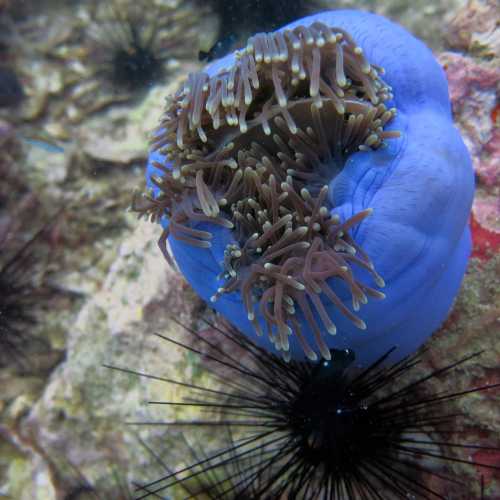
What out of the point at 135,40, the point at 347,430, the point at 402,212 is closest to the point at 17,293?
the point at 135,40

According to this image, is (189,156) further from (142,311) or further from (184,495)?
(184,495)

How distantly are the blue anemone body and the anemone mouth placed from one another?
88 millimetres

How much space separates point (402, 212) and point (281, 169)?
→ 593 mm

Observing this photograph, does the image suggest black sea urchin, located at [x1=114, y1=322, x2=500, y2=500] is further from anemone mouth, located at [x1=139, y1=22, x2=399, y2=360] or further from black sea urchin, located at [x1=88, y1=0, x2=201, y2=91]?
black sea urchin, located at [x1=88, y1=0, x2=201, y2=91]

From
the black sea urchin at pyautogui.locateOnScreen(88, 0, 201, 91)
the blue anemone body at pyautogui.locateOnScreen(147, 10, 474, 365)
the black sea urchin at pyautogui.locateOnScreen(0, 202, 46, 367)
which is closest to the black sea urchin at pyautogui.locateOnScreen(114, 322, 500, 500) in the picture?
the blue anemone body at pyautogui.locateOnScreen(147, 10, 474, 365)

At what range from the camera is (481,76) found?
2922 mm

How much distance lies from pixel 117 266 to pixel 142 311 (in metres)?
0.51

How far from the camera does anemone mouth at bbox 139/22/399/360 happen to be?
1.87m

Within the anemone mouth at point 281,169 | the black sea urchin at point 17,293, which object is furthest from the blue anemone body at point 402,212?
the black sea urchin at point 17,293

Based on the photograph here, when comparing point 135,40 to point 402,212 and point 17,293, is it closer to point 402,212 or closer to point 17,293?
point 17,293

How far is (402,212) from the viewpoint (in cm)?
190

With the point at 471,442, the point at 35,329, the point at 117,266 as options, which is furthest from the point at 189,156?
the point at 35,329

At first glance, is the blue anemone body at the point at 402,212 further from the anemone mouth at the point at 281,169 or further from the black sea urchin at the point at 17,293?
the black sea urchin at the point at 17,293

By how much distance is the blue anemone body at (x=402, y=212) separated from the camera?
75.7 inches
